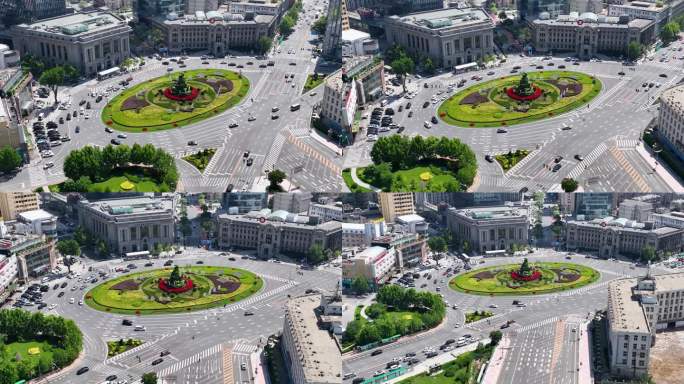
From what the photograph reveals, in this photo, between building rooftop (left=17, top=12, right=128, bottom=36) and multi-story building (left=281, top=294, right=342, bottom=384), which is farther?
building rooftop (left=17, top=12, right=128, bottom=36)

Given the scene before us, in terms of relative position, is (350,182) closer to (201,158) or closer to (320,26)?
(201,158)

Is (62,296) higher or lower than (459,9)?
lower

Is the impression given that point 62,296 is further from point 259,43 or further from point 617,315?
point 259,43

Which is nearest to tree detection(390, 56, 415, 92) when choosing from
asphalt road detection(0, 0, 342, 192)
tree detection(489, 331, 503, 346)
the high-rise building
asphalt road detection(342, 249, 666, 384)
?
asphalt road detection(0, 0, 342, 192)

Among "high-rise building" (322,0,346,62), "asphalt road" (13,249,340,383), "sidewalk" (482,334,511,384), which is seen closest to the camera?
"sidewalk" (482,334,511,384)

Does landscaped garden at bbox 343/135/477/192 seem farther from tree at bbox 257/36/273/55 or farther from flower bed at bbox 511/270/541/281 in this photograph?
tree at bbox 257/36/273/55

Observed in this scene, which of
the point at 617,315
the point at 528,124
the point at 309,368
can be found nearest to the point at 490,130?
the point at 528,124

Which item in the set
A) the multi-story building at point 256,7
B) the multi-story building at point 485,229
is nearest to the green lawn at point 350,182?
the multi-story building at point 485,229
